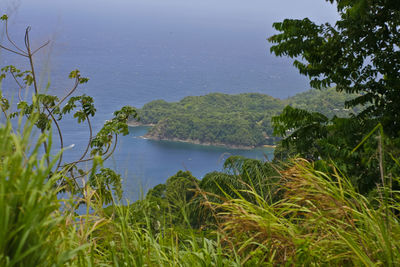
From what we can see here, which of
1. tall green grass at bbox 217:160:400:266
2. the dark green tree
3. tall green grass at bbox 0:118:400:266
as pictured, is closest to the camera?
tall green grass at bbox 0:118:400:266

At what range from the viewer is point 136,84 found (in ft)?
160

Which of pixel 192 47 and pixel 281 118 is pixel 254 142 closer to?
pixel 281 118

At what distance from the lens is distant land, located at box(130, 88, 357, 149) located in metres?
34.2

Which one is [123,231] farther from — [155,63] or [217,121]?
[155,63]

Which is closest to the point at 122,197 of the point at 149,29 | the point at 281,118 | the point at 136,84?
the point at 281,118

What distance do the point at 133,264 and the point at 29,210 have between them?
0.51 metres

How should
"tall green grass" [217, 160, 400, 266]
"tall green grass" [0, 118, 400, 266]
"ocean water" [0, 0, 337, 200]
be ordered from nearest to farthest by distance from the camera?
1. "tall green grass" [0, 118, 400, 266]
2. "tall green grass" [217, 160, 400, 266]
3. "ocean water" [0, 0, 337, 200]

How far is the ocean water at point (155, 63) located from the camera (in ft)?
89.8

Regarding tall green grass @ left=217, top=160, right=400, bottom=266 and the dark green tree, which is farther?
the dark green tree

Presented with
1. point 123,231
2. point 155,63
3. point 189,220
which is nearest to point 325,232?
point 189,220

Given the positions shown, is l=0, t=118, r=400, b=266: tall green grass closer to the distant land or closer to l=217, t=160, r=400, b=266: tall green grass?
l=217, t=160, r=400, b=266: tall green grass

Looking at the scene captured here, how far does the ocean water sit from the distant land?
3.52ft

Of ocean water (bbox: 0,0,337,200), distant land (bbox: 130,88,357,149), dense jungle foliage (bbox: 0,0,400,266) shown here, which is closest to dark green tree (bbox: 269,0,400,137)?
dense jungle foliage (bbox: 0,0,400,266)

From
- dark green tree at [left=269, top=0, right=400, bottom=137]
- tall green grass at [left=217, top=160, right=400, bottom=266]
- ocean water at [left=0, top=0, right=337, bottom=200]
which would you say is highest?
ocean water at [left=0, top=0, right=337, bottom=200]
